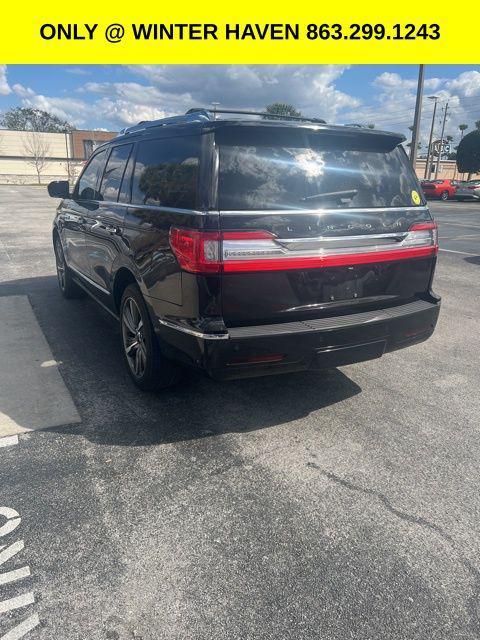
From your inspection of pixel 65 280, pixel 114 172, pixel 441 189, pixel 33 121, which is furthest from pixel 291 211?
pixel 33 121

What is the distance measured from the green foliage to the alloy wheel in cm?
5398

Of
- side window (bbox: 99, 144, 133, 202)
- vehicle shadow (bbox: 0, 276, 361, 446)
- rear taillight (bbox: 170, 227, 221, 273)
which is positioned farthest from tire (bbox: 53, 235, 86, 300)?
rear taillight (bbox: 170, 227, 221, 273)

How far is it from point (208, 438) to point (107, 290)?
181 centimetres

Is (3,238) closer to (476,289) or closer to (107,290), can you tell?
(107,290)

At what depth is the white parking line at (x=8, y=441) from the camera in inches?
122

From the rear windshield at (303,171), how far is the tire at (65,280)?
12.3ft

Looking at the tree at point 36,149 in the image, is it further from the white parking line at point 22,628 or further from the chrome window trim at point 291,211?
the white parking line at point 22,628

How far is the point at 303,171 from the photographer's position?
9.84 feet

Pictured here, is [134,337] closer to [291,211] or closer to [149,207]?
[149,207]

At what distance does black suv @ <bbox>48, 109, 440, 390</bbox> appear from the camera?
2.78m

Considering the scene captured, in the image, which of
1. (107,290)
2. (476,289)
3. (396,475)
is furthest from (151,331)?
(476,289)

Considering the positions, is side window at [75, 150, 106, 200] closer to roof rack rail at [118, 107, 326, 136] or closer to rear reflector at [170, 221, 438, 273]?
roof rack rail at [118, 107, 326, 136]

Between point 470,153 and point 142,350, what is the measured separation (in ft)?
179

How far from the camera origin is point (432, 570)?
2.18 metres
